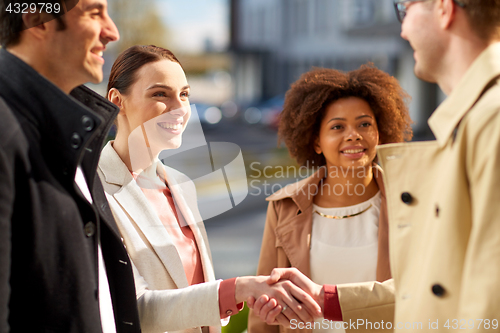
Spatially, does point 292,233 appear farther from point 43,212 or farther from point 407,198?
point 43,212

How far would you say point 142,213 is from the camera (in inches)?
75.7

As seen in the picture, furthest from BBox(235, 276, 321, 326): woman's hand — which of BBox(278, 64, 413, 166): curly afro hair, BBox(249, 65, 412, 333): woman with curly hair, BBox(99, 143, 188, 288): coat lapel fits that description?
BBox(278, 64, 413, 166): curly afro hair

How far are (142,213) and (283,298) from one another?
72cm

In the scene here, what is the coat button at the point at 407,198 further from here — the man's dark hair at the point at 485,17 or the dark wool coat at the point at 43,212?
the dark wool coat at the point at 43,212

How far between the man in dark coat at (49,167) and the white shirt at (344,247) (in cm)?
119

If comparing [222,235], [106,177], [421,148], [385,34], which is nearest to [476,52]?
[421,148]

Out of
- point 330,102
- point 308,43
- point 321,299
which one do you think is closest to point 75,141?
point 321,299

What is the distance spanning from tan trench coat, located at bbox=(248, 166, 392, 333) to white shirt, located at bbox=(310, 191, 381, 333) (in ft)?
0.15

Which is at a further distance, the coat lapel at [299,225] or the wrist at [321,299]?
the coat lapel at [299,225]

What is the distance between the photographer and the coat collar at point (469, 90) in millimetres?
1235

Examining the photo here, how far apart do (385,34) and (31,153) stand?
17.2 meters

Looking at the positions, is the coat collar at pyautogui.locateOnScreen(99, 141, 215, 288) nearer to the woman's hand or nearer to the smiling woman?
the smiling woman

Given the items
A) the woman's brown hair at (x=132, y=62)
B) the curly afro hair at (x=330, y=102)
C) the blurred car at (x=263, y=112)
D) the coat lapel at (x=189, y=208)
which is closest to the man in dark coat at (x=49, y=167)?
the woman's brown hair at (x=132, y=62)

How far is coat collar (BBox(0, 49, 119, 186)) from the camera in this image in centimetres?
130
